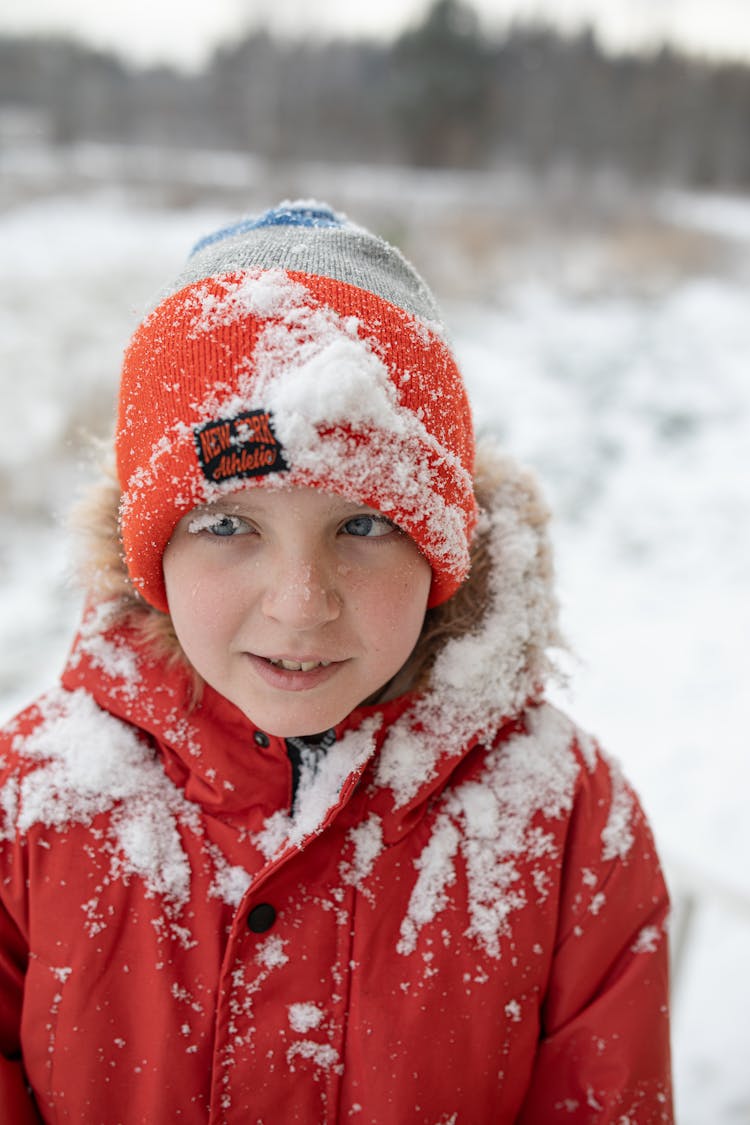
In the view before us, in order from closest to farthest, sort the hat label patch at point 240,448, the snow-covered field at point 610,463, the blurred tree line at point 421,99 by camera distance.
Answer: the hat label patch at point 240,448
the snow-covered field at point 610,463
the blurred tree line at point 421,99

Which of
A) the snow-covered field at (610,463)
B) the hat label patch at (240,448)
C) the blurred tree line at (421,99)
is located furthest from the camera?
the blurred tree line at (421,99)

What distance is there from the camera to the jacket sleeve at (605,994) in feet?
3.08

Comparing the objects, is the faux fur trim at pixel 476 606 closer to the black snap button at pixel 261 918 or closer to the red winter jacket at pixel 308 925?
the red winter jacket at pixel 308 925

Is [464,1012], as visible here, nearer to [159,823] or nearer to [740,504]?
[159,823]

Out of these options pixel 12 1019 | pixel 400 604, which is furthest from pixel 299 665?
pixel 12 1019

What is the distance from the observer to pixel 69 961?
2.81 ft

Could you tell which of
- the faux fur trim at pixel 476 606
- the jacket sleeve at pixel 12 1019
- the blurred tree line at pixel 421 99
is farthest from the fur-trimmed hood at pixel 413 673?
the blurred tree line at pixel 421 99

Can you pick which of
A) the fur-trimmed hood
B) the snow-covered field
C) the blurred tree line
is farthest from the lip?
the blurred tree line

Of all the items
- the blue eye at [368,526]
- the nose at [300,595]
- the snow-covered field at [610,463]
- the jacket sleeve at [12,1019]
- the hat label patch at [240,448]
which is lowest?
the jacket sleeve at [12,1019]

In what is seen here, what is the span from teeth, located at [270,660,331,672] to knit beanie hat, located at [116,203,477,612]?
0.51ft

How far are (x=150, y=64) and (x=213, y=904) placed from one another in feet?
60.7

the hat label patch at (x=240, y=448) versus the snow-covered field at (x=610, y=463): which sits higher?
the snow-covered field at (x=610, y=463)

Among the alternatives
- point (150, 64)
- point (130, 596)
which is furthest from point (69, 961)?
point (150, 64)

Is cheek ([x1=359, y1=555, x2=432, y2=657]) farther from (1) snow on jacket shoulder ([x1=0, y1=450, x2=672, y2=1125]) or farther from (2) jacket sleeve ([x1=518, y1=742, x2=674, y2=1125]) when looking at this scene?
(2) jacket sleeve ([x1=518, y1=742, x2=674, y2=1125])
